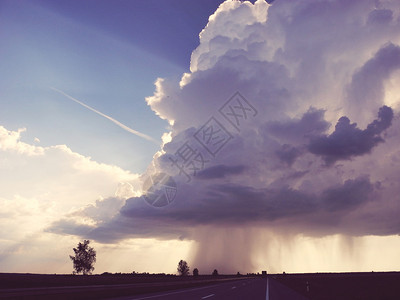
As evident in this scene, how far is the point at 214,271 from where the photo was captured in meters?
192

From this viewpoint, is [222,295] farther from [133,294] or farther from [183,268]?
[183,268]

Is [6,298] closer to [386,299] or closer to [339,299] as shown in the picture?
[339,299]

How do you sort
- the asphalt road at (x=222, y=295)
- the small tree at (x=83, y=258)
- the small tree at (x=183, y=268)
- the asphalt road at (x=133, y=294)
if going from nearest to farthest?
1. the asphalt road at (x=222, y=295)
2. the asphalt road at (x=133, y=294)
3. the small tree at (x=83, y=258)
4. the small tree at (x=183, y=268)

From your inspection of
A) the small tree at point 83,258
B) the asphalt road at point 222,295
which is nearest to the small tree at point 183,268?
the small tree at point 83,258

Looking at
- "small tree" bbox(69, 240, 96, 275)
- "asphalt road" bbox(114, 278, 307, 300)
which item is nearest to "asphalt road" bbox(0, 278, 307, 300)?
"asphalt road" bbox(114, 278, 307, 300)

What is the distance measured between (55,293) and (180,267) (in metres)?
148

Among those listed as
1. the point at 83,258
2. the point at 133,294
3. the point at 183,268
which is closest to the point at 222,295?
the point at 133,294

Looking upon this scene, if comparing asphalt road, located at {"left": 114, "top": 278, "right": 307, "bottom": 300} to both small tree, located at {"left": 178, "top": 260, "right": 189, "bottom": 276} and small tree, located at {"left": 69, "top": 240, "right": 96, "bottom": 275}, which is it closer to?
small tree, located at {"left": 69, "top": 240, "right": 96, "bottom": 275}

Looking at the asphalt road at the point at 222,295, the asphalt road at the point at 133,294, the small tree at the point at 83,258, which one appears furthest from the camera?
the small tree at the point at 83,258

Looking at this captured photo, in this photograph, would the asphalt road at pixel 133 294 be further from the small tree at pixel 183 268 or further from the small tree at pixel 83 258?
the small tree at pixel 183 268

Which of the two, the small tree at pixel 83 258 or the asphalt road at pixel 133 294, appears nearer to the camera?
the asphalt road at pixel 133 294

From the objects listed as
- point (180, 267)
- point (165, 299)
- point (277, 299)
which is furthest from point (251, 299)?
point (180, 267)

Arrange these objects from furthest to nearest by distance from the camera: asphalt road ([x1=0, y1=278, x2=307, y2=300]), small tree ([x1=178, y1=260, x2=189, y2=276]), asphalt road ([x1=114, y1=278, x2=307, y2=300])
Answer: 1. small tree ([x1=178, y1=260, x2=189, y2=276])
2. asphalt road ([x1=0, y1=278, x2=307, y2=300])
3. asphalt road ([x1=114, y1=278, x2=307, y2=300])

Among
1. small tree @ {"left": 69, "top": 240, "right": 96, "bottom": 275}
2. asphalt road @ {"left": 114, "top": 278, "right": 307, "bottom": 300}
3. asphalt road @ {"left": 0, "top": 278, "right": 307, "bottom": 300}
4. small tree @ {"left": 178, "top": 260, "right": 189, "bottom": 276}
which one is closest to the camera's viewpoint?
asphalt road @ {"left": 114, "top": 278, "right": 307, "bottom": 300}
